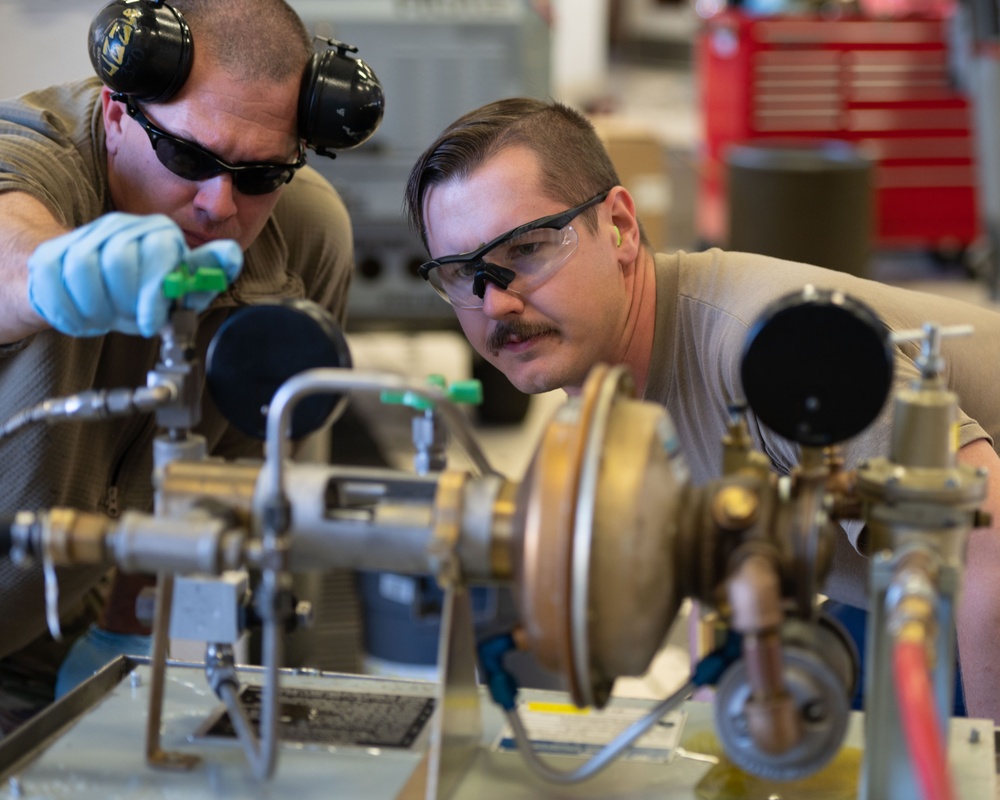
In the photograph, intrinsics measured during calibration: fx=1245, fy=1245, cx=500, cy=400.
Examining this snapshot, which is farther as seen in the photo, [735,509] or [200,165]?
[200,165]

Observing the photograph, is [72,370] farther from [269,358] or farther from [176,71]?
[269,358]

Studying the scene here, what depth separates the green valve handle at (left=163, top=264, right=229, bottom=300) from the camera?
3.01 feet

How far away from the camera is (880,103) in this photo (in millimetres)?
5535

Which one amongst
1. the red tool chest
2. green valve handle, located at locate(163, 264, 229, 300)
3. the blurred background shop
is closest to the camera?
green valve handle, located at locate(163, 264, 229, 300)

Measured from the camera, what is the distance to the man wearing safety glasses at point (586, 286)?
4.59 ft

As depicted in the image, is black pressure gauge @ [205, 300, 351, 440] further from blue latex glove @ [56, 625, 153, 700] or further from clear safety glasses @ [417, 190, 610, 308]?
blue latex glove @ [56, 625, 153, 700]

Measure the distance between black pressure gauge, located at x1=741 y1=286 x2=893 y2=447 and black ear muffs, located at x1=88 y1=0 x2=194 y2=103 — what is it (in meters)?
0.82

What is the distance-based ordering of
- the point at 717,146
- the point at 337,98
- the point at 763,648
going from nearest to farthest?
the point at 763,648 → the point at 337,98 → the point at 717,146

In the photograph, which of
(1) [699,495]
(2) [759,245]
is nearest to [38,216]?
(1) [699,495]

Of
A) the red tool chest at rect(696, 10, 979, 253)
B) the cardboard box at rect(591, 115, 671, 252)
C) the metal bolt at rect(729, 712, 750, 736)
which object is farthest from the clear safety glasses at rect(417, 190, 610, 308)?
the red tool chest at rect(696, 10, 979, 253)

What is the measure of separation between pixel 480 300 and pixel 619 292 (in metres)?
0.17

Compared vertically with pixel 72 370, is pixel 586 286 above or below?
above

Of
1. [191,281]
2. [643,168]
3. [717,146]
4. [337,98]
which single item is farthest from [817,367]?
[717,146]

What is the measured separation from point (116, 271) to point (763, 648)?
0.54 meters
